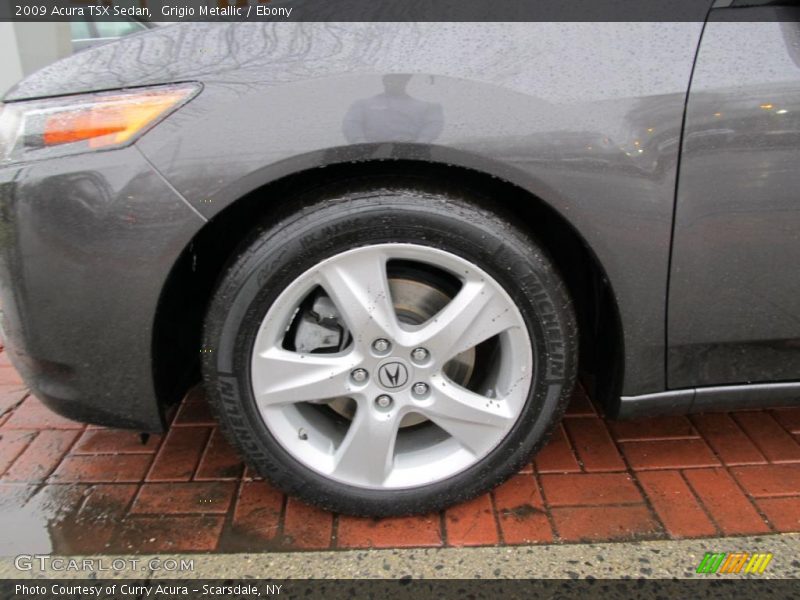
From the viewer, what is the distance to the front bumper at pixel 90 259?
5.12ft

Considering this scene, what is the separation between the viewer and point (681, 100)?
154cm

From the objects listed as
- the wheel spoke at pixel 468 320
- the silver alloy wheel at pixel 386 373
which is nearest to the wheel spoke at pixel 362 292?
the silver alloy wheel at pixel 386 373

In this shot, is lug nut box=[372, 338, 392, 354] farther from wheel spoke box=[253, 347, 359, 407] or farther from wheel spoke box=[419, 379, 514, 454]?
wheel spoke box=[419, 379, 514, 454]

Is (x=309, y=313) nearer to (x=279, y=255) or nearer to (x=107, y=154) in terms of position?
(x=279, y=255)

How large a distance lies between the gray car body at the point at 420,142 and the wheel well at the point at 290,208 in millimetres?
73

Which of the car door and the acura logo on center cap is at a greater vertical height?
the car door

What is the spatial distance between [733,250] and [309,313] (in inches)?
45.1

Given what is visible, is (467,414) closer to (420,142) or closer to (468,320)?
(468,320)

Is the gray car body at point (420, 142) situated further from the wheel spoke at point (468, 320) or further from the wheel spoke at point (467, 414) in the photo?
the wheel spoke at point (467, 414)

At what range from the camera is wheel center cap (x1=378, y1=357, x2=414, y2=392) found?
69.1 inches

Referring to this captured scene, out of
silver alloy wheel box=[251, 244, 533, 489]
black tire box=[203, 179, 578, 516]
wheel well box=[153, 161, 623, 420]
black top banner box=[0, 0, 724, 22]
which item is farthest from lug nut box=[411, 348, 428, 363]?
black top banner box=[0, 0, 724, 22]

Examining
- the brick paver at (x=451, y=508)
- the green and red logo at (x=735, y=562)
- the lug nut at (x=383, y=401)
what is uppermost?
the lug nut at (x=383, y=401)

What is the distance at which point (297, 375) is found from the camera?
1760 mm

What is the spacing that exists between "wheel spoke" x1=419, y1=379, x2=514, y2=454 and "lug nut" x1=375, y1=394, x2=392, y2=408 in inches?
3.8
